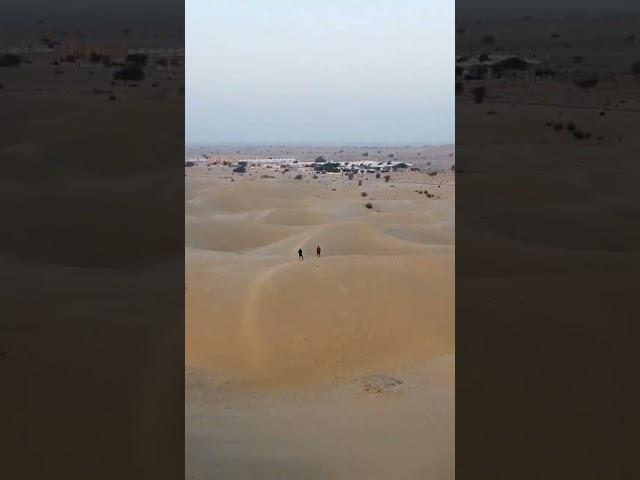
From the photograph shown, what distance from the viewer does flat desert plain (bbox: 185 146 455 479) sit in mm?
5406

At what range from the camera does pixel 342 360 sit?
328 inches
